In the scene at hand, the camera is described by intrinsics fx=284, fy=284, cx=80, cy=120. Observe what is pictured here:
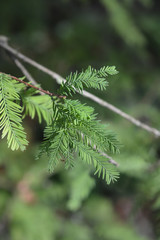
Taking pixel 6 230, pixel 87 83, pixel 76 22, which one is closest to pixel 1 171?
pixel 6 230

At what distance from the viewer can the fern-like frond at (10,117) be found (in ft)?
2.64

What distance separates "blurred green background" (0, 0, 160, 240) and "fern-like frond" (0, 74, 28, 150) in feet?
3.63

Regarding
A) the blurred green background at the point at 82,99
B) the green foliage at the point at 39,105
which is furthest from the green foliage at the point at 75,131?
the blurred green background at the point at 82,99

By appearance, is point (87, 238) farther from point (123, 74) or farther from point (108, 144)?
point (108, 144)

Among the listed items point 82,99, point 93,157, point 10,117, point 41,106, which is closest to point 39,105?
point 41,106

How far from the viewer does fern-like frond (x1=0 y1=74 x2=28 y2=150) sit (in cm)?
81

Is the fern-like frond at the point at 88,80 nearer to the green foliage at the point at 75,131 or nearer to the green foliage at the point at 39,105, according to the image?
the green foliage at the point at 75,131

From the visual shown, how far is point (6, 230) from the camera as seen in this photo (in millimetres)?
2551

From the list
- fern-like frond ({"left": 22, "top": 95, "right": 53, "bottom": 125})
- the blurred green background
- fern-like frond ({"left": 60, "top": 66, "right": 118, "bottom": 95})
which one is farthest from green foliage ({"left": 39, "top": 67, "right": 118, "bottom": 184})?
the blurred green background

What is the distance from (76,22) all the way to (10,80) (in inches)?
102

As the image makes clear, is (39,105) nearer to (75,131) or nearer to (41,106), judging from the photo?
(41,106)

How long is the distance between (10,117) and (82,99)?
175 centimetres

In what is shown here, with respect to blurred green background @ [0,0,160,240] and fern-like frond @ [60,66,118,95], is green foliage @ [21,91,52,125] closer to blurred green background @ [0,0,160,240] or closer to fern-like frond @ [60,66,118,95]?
fern-like frond @ [60,66,118,95]

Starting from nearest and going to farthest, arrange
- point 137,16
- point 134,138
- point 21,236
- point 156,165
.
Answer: point 156,165 → point 134,138 → point 21,236 → point 137,16
